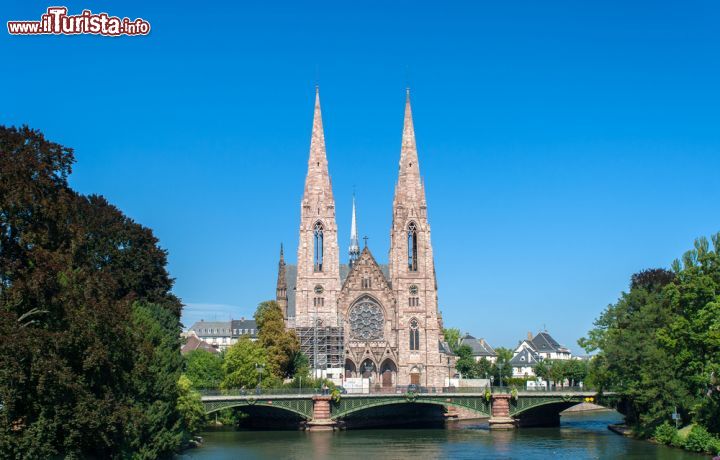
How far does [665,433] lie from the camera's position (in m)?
58.5

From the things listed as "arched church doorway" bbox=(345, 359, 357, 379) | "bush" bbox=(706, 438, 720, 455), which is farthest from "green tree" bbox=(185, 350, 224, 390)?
"bush" bbox=(706, 438, 720, 455)

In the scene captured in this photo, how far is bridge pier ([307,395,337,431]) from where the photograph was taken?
243 feet

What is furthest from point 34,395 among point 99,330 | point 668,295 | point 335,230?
point 335,230

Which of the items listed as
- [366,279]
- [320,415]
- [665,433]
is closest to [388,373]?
[366,279]

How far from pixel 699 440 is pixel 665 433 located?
675 cm

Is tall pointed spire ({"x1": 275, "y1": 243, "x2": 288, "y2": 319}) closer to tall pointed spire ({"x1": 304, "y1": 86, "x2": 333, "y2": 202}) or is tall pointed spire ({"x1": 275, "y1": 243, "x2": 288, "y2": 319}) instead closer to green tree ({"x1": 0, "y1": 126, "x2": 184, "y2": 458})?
tall pointed spire ({"x1": 304, "y1": 86, "x2": 333, "y2": 202})

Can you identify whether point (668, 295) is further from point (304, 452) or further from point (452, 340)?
point (452, 340)

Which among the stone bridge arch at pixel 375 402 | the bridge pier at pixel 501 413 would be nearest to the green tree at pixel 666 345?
the bridge pier at pixel 501 413

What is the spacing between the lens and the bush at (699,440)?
167 feet

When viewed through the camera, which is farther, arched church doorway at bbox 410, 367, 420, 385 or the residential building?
the residential building

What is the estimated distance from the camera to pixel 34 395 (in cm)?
3294

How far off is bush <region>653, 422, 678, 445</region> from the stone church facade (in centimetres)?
3922

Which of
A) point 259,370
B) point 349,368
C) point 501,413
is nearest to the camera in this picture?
point 259,370

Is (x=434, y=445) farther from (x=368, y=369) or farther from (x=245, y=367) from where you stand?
(x=368, y=369)
